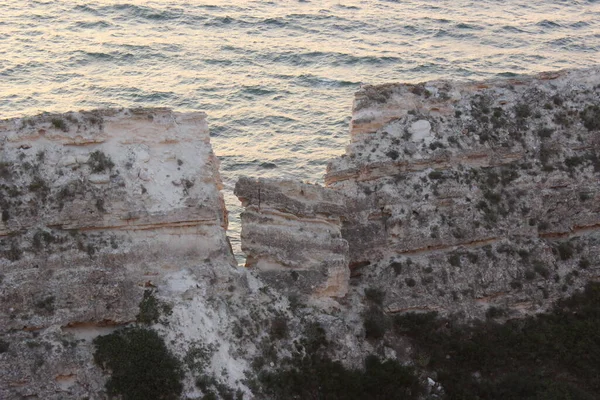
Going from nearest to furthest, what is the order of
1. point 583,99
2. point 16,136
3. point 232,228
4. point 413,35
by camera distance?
point 16,136 → point 583,99 → point 232,228 → point 413,35

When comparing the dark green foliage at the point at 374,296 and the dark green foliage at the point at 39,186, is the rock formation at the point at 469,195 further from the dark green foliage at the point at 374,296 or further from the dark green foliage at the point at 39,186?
the dark green foliage at the point at 39,186

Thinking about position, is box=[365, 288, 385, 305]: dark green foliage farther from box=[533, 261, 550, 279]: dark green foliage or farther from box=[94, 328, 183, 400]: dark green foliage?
box=[94, 328, 183, 400]: dark green foliage

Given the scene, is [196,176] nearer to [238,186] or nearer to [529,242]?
[238,186]

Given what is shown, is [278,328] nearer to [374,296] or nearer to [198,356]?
[198,356]

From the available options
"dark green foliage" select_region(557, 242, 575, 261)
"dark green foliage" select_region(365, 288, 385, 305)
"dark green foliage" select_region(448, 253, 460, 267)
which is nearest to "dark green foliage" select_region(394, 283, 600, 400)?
"dark green foliage" select_region(365, 288, 385, 305)

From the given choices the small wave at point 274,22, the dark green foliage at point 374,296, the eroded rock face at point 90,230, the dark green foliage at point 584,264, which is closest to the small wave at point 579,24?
the small wave at point 274,22

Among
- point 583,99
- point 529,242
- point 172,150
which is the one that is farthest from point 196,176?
Answer: point 583,99
